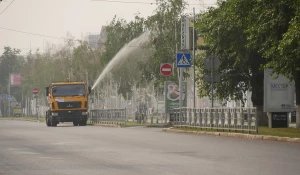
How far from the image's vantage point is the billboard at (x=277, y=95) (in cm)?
3791

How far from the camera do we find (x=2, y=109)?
178625 mm

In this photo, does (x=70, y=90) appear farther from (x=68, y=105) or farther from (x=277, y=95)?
(x=277, y=95)

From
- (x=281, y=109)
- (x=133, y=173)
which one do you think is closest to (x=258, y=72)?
(x=281, y=109)

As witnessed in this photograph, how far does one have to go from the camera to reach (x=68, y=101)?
2244 inches

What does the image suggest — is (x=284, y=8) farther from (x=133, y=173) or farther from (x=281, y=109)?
(x=133, y=173)

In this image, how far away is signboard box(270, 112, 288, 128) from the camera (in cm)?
3812

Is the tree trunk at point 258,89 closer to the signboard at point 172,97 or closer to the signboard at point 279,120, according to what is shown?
the signboard at point 172,97

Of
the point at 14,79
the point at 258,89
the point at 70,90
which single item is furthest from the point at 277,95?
the point at 14,79

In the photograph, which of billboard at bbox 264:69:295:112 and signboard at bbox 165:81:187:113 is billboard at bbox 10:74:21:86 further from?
billboard at bbox 264:69:295:112

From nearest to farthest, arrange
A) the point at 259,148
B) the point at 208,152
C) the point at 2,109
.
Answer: the point at 208,152, the point at 259,148, the point at 2,109

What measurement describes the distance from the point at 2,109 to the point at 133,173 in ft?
546

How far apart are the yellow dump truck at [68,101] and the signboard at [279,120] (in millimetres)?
20906

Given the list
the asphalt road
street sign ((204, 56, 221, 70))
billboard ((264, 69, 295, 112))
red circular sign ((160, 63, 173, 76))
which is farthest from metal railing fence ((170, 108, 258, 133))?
the asphalt road

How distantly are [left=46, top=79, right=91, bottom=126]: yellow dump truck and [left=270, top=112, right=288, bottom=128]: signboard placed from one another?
823 inches
